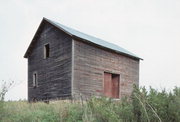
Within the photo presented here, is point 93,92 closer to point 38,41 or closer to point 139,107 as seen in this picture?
point 38,41

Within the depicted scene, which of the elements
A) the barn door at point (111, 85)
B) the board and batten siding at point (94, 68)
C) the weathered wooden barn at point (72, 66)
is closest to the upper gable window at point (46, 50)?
the weathered wooden barn at point (72, 66)

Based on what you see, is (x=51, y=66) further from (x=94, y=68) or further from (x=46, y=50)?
(x=94, y=68)

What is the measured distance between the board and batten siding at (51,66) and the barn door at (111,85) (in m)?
3.25

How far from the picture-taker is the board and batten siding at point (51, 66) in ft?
42.1

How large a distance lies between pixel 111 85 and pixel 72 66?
4.14 metres

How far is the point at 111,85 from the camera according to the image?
49.3 feet

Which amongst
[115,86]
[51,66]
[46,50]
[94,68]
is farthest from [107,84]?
[46,50]

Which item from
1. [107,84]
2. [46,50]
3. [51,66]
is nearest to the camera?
[51,66]

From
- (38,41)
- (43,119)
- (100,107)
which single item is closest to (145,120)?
(100,107)

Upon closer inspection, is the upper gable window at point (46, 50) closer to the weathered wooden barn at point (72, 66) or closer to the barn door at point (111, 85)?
the weathered wooden barn at point (72, 66)

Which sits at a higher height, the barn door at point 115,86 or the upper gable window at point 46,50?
the upper gable window at point 46,50

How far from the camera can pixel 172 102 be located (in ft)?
13.2

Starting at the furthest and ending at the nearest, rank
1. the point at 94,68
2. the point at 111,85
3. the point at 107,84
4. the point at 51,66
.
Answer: the point at 111,85, the point at 107,84, the point at 51,66, the point at 94,68

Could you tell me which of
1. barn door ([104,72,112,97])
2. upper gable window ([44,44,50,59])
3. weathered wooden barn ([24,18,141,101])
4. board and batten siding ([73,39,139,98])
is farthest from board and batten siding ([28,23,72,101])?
barn door ([104,72,112,97])
